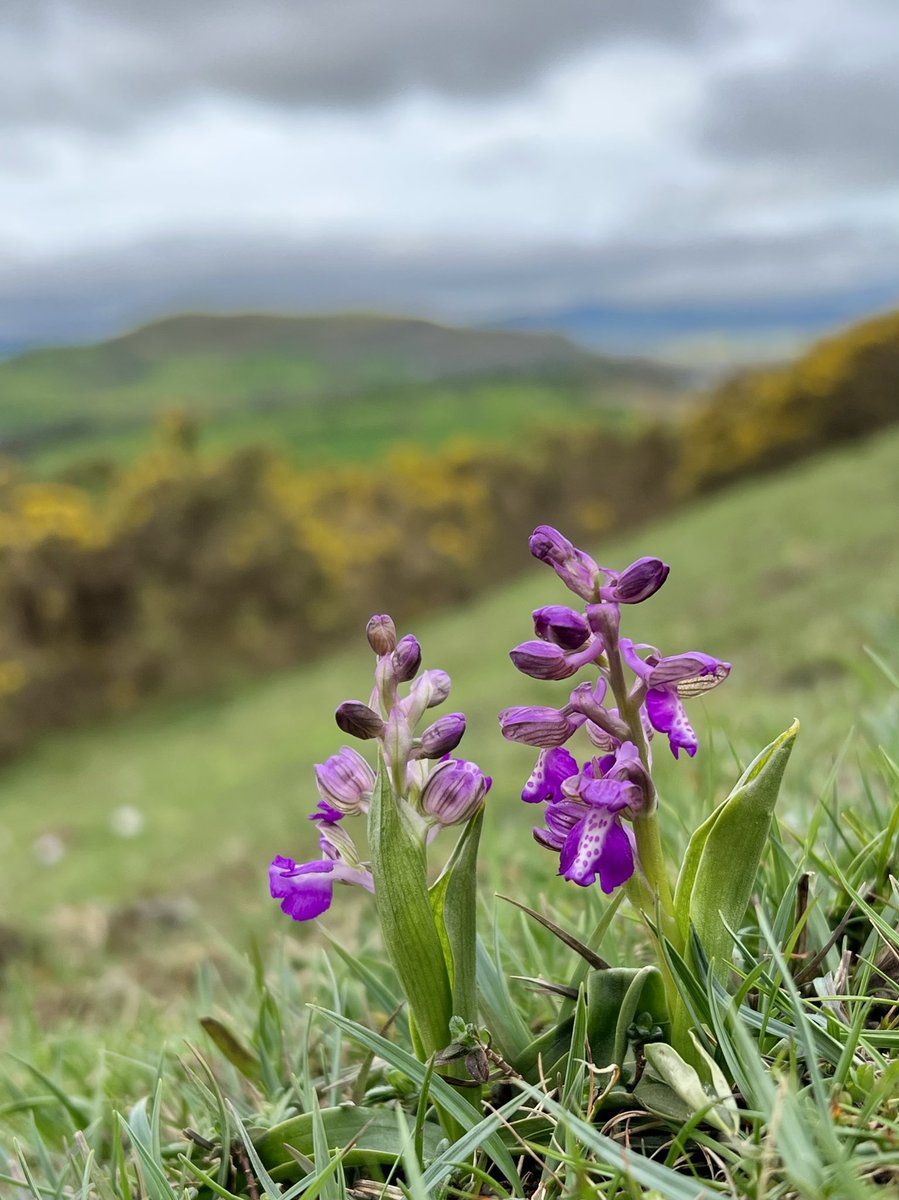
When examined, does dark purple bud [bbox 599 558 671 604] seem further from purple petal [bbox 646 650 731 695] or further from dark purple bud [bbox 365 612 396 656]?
dark purple bud [bbox 365 612 396 656]

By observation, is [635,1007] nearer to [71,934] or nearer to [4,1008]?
[4,1008]

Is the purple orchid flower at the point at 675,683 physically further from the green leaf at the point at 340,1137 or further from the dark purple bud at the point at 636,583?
the green leaf at the point at 340,1137

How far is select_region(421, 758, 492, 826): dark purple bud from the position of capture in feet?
4.72

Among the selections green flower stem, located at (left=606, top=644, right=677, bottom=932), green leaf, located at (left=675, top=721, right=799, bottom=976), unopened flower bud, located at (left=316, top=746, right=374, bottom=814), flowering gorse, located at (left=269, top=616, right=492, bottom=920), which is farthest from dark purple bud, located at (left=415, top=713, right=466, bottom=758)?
green leaf, located at (left=675, top=721, right=799, bottom=976)

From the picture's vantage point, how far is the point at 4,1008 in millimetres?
5832

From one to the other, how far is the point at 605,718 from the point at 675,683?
0.11 meters

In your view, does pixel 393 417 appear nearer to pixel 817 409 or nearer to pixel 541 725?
pixel 817 409

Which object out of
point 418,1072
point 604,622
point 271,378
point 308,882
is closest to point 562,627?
point 604,622

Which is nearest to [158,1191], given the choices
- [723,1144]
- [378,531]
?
[723,1144]

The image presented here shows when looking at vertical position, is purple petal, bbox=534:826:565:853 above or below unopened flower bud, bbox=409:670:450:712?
below

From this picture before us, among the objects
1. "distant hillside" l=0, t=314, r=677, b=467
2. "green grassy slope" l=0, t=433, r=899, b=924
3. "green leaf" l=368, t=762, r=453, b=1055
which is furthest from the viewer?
"distant hillside" l=0, t=314, r=677, b=467

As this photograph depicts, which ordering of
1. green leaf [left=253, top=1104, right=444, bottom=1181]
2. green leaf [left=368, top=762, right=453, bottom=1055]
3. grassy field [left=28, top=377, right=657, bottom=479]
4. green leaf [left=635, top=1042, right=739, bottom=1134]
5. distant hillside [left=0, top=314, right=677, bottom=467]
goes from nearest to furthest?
green leaf [left=635, top=1042, right=739, bottom=1134]
green leaf [left=368, top=762, right=453, bottom=1055]
green leaf [left=253, top=1104, right=444, bottom=1181]
grassy field [left=28, top=377, right=657, bottom=479]
distant hillside [left=0, top=314, right=677, bottom=467]

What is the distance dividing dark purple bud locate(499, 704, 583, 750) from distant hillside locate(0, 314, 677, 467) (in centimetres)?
5818

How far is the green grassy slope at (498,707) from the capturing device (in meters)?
5.90
